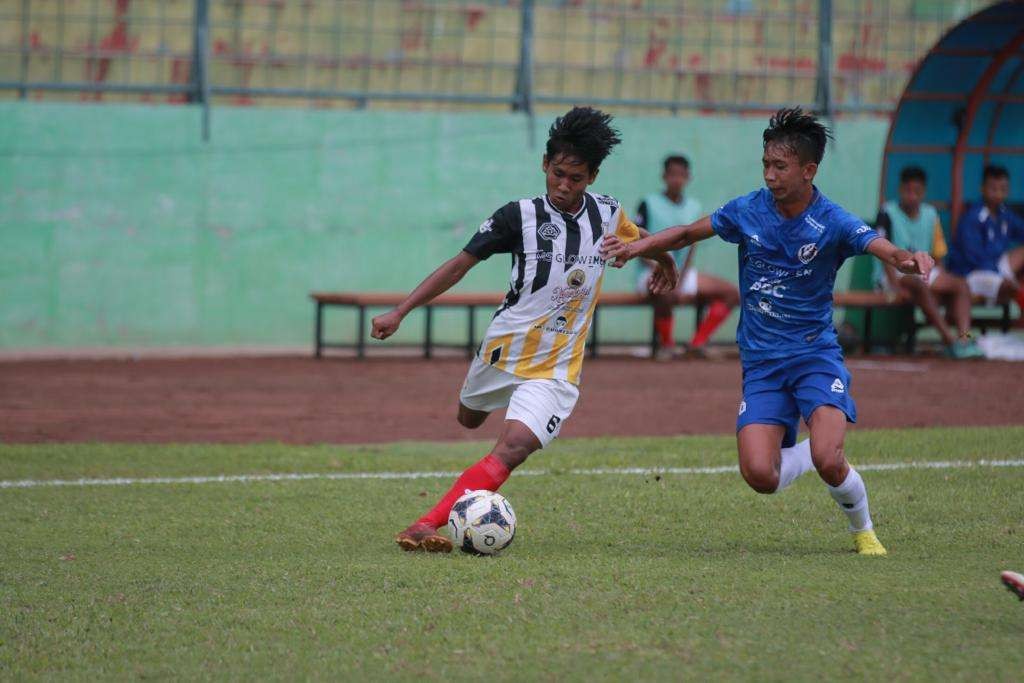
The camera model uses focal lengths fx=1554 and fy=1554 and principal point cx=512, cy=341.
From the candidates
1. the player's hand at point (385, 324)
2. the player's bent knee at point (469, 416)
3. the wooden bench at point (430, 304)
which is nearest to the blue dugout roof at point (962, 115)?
the wooden bench at point (430, 304)

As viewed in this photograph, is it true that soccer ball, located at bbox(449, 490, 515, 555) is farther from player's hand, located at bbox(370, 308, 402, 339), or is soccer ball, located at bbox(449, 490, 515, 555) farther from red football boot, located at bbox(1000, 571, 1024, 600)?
red football boot, located at bbox(1000, 571, 1024, 600)

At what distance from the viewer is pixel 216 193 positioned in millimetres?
15148

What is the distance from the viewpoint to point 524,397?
20.9ft

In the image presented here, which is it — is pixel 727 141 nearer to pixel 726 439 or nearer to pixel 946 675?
pixel 726 439

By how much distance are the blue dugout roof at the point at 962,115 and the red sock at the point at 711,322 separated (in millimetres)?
2317

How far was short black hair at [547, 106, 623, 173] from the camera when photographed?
6.31 m

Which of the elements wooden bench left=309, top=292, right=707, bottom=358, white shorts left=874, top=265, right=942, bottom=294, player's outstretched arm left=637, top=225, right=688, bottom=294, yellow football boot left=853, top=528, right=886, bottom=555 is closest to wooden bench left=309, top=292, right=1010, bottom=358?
wooden bench left=309, top=292, right=707, bottom=358

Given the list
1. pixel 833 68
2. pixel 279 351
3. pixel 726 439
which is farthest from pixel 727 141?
pixel 726 439

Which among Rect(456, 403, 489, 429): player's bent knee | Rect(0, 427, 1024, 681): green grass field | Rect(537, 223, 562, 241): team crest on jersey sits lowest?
Rect(0, 427, 1024, 681): green grass field

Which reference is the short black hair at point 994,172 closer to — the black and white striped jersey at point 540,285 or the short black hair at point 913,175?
the short black hair at point 913,175

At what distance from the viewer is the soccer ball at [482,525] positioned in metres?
5.97

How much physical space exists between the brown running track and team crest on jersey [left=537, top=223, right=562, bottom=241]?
12.4 feet

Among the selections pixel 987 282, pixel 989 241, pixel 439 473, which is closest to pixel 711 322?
pixel 987 282

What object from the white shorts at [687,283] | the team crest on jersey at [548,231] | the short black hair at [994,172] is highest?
the short black hair at [994,172]
